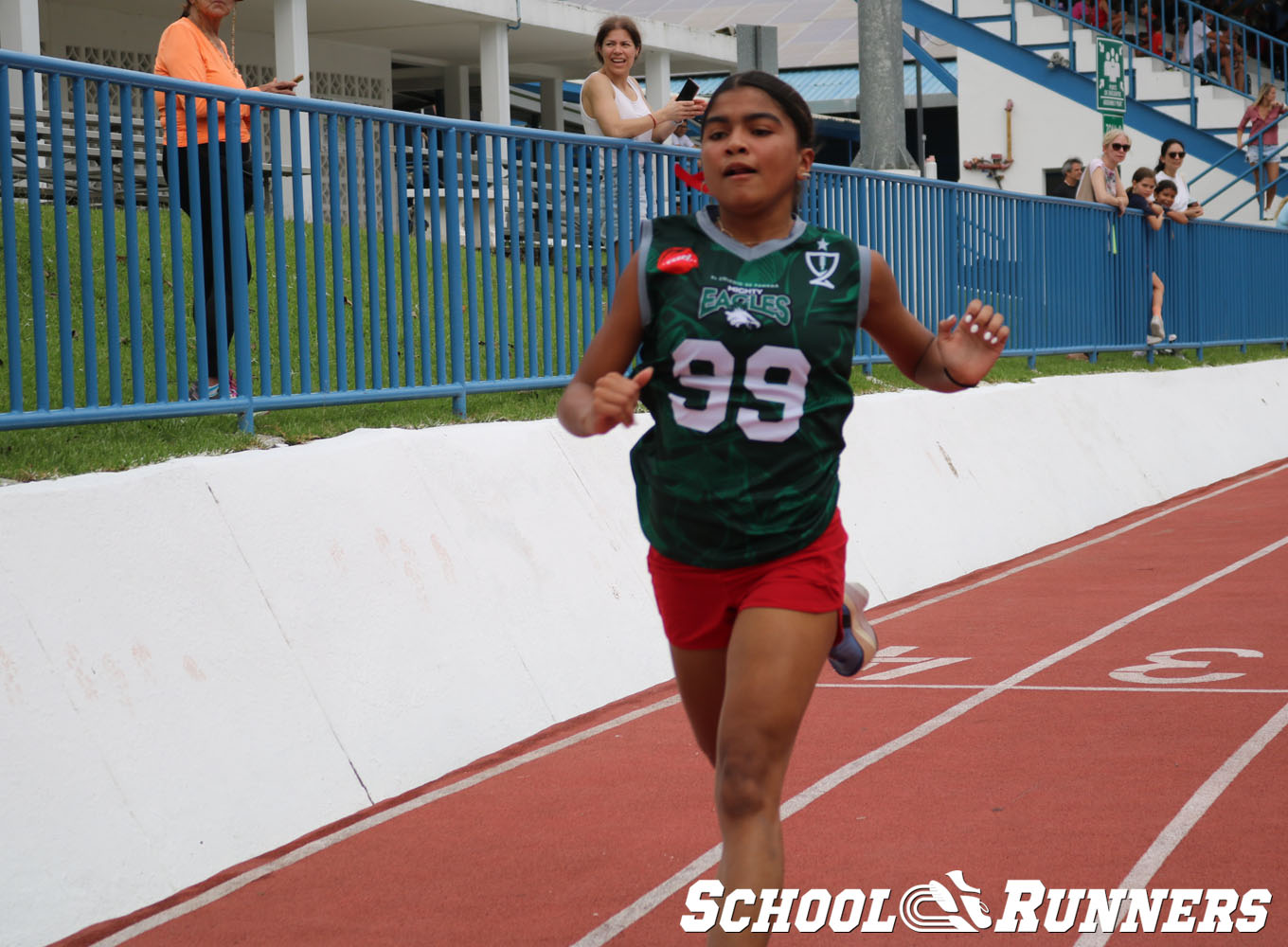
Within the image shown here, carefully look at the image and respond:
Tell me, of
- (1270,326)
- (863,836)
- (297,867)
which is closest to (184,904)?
(297,867)

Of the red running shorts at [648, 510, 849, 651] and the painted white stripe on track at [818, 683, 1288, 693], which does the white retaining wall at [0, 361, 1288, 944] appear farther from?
the red running shorts at [648, 510, 849, 651]

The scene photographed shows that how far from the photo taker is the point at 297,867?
555cm

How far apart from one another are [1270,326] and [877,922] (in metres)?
19.2

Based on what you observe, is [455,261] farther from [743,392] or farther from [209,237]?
[743,392]

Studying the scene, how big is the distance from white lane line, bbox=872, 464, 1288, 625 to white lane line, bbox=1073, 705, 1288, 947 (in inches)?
132

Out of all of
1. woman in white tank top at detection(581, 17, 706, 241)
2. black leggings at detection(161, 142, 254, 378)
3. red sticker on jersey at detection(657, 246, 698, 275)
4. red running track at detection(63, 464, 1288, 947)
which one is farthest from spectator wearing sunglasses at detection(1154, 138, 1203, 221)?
red sticker on jersey at detection(657, 246, 698, 275)

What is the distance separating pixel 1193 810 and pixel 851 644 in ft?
7.22

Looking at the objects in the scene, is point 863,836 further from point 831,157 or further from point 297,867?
point 831,157

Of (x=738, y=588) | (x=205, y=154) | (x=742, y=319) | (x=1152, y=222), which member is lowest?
(x=738, y=588)

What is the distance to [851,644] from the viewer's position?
13.7ft

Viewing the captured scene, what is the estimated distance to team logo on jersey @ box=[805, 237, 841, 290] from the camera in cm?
411

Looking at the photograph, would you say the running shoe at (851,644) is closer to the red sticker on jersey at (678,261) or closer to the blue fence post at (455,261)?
the red sticker on jersey at (678,261)

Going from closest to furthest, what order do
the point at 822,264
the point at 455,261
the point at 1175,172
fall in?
the point at 822,264 < the point at 455,261 < the point at 1175,172

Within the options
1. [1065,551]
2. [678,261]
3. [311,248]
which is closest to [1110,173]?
[1065,551]
